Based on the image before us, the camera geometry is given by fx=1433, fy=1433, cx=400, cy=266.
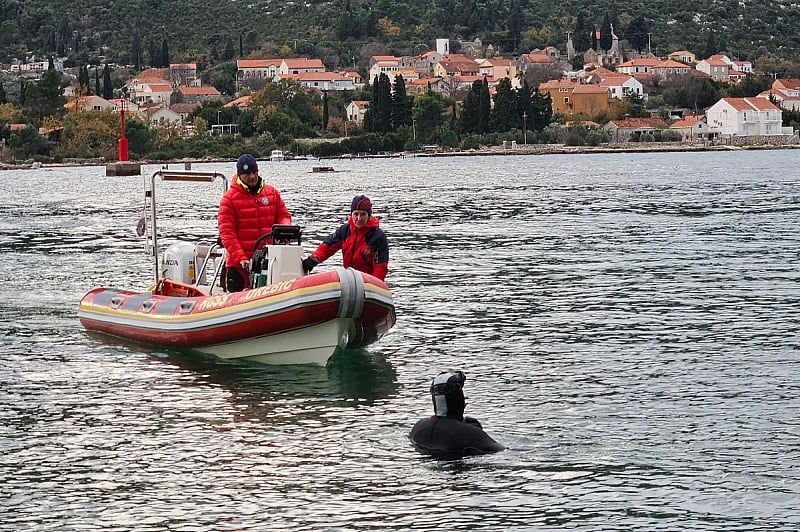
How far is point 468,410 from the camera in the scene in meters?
14.7

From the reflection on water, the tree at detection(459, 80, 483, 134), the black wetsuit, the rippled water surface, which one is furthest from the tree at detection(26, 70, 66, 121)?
the black wetsuit

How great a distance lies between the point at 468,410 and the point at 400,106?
140m

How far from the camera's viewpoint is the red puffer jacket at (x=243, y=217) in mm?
17219

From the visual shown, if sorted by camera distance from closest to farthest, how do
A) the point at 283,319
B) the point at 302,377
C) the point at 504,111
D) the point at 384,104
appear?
the point at 283,319 → the point at 302,377 → the point at 384,104 → the point at 504,111

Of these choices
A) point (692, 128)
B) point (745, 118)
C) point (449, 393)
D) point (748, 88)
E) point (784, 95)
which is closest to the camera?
point (449, 393)

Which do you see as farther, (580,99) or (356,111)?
(580,99)

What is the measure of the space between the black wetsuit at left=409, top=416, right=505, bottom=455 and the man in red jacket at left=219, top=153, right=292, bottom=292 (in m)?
4.87

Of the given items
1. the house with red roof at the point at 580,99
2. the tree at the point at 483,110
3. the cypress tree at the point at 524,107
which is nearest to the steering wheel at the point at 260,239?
the tree at the point at 483,110

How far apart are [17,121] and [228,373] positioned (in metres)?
146

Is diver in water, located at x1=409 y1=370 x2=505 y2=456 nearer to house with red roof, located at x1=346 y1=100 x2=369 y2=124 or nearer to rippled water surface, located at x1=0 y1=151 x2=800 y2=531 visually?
rippled water surface, located at x1=0 y1=151 x2=800 y2=531

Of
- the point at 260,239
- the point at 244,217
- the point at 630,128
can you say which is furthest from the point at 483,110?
the point at 260,239

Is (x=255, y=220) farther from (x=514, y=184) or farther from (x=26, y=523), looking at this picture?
(x=514, y=184)

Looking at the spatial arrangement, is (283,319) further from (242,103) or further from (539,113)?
(242,103)

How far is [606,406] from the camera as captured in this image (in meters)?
14.7
